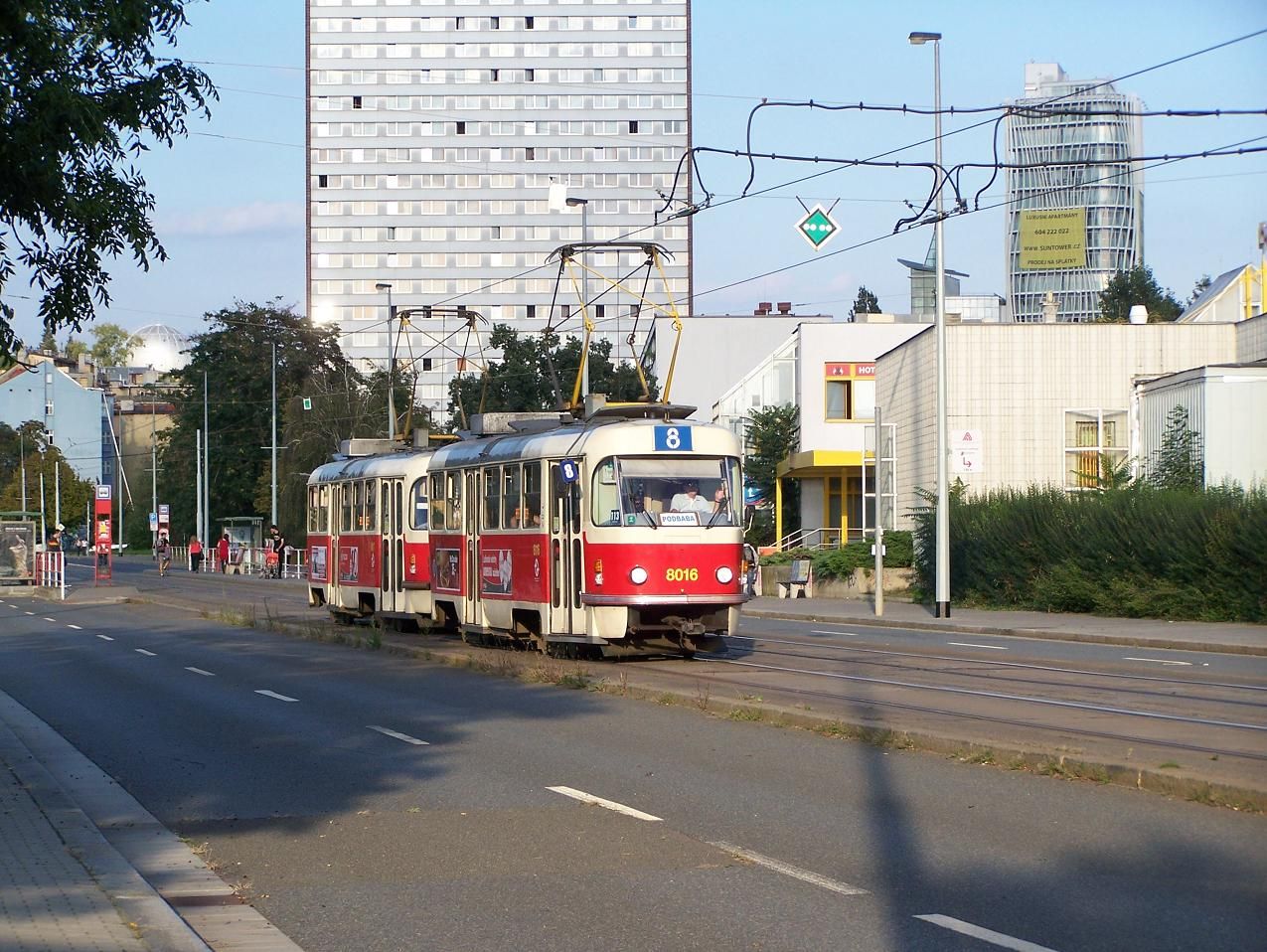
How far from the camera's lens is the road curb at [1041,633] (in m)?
A: 22.7

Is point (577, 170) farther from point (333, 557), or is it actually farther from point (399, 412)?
point (333, 557)

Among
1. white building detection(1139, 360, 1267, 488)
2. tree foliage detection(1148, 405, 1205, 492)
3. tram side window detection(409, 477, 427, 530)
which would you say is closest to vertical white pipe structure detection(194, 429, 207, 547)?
tram side window detection(409, 477, 427, 530)

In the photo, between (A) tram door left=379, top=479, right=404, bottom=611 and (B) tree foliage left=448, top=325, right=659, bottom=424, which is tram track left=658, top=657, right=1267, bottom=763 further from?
(B) tree foliage left=448, top=325, right=659, bottom=424

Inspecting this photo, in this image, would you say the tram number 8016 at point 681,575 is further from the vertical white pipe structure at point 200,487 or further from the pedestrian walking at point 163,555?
the vertical white pipe structure at point 200,487

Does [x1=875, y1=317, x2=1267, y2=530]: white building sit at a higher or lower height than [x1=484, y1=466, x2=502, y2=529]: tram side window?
higher

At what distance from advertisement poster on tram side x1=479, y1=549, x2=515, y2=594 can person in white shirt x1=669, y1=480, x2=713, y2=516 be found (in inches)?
115

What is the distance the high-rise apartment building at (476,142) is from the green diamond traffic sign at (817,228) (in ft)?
301

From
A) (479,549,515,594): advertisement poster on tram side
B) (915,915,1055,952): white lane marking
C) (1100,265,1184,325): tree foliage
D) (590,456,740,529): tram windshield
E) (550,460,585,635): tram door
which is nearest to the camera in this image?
(915,915,1055,952): white lane marking

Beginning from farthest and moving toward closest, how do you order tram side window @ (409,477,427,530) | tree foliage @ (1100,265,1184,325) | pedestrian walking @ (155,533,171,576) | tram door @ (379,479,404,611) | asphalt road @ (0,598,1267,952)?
tree foliage @ (1100,265,1184,325)
pedestrian walking @ (155,533,171,576)
tram door @ (379,479,404,611)
tram side window @ (409,477,427,530)
asphalt road @ (0,598,1267,952)

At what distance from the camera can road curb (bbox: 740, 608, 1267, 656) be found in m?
22.7

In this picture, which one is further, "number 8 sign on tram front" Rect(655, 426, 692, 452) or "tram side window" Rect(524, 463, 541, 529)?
"tram side window" Rect(524, 463, 541, 529)

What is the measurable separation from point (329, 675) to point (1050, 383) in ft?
86.1

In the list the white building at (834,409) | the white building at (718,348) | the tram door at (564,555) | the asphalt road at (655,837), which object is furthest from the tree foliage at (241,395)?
the asphalt road at (655,837)

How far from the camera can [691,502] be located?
66.8 ft
